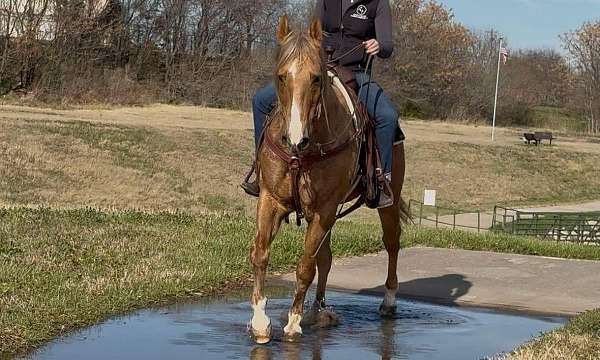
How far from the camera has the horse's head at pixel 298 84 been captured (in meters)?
6.71

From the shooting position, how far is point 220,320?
27.9ft

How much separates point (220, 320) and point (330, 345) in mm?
1225

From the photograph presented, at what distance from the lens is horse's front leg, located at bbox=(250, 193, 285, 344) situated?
7.59 m

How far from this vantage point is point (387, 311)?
30.8ft

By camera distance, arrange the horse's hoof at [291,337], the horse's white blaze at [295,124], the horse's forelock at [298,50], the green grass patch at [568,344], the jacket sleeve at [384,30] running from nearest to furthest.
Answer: the horse's white blaze at [295,124], the green grass patch at [568,344], the horse's forelock at [298,50], the horse's hoof at [291,337], the jacket sleeve at [384,30]

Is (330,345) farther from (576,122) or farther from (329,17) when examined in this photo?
(576,122)

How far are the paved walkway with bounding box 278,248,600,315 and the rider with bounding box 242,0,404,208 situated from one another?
2.36m

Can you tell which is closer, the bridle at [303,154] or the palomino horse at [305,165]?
the palomino horse at [305,165]

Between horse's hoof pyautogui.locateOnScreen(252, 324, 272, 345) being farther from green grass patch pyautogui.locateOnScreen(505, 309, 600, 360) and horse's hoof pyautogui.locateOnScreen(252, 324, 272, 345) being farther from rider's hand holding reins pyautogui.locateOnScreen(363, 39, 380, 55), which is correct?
rider's hand holding reins pyautogui.locateOnScreen(363, 39, 380, 55)

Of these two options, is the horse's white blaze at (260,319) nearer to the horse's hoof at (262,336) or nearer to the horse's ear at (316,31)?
the horse's hoof at (262,336)

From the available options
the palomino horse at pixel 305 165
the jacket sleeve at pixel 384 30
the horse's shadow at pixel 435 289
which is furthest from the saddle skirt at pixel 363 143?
the horse's shadow at pixel 435 289

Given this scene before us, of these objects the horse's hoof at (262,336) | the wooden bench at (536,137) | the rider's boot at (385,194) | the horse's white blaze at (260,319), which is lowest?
the wooden bench at (536,137)

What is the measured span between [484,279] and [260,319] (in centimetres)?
484

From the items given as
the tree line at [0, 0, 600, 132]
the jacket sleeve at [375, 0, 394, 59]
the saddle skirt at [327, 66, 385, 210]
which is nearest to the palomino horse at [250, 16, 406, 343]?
the saddle skirt at [327, 66, 385, 210]
